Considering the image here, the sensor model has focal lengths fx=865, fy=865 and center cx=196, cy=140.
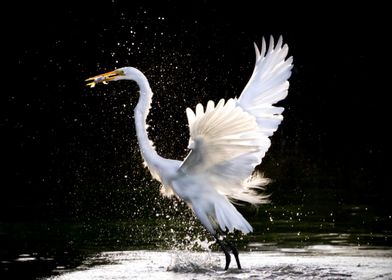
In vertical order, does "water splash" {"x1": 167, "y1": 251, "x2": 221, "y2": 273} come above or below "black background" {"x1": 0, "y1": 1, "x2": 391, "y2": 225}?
below

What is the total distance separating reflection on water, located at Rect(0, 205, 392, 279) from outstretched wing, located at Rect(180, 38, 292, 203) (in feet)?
2.45

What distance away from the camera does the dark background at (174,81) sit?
1639 centimetres

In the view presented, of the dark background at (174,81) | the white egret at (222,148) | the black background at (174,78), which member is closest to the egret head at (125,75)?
the white egret at (222,148)

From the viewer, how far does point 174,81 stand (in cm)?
2111

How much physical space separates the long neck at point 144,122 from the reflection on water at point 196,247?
933mm

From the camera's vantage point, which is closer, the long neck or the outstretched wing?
the outstretched wing

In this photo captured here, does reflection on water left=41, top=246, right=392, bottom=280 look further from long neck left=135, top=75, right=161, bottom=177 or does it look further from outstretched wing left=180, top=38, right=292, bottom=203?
long neck left=135, top=75, right=161, bottom=177

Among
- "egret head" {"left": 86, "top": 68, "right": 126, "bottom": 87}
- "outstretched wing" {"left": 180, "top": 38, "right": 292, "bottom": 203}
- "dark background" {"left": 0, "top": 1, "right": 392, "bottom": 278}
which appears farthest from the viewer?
"dark background" {"left": 0, "top": 1, "right": 392, "bottom": 278}

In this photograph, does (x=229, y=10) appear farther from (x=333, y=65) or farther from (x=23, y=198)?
(x=23, y=198)

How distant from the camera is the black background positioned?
17.0 m

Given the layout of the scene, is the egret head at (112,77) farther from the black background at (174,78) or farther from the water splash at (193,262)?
the black background at (174,78)

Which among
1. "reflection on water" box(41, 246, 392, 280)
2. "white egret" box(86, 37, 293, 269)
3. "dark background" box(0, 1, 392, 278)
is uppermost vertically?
"dark background" box(0, 1, 392, 278)

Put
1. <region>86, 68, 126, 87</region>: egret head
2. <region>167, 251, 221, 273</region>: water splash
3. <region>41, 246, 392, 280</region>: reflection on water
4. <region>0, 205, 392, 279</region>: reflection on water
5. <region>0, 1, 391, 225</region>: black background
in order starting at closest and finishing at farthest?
<region>41, 246, 392, 280</region>: reflection on water, <region>0, 205, 392, 279</region>: reflection on water, <region>167, 251, 221, 273</region>: water splash, <region>86, 68, 126, 87</region>: egret head, <region>0, 1, 391, 225</region>: black background

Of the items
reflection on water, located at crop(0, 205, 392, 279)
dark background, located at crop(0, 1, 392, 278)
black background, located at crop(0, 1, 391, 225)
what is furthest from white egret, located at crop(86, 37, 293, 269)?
black background, located at crop(0, 1, 391, 225)
